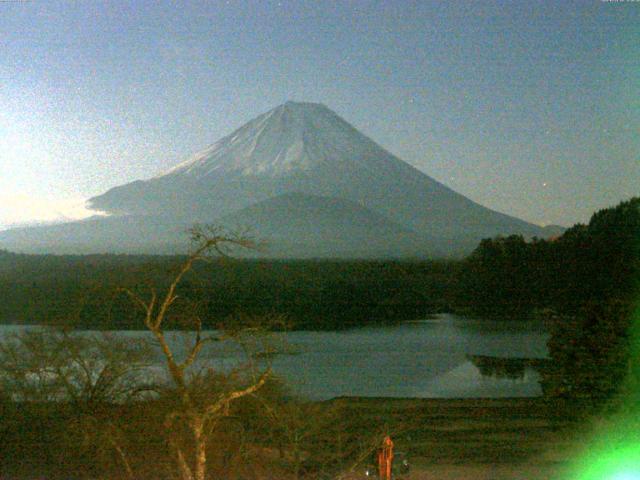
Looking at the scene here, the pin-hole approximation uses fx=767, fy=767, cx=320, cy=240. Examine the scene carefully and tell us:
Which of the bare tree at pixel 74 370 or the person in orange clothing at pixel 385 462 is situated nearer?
the person in orange clothing at pixel 385 462

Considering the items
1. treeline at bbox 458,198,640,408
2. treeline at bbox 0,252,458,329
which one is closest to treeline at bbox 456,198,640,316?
treeline at bbox 458,198,640,408

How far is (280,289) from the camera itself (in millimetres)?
37500

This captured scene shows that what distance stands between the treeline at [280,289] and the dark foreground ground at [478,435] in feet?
19.3

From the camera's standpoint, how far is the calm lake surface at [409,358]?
19797 millimetres

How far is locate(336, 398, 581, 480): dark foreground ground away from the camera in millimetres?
10906

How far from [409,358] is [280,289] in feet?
39.7

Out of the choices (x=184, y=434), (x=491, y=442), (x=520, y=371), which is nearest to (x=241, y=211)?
(x=520, y=371)

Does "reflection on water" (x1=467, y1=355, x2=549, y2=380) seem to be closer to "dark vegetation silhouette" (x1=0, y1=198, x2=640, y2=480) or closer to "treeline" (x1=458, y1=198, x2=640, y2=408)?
"treeline" (x1=458, y1=198, x2=640, y2=408)

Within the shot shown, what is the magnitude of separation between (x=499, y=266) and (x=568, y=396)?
2745 centimetres

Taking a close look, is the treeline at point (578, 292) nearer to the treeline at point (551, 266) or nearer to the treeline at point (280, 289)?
the treeline at point (551, 266)

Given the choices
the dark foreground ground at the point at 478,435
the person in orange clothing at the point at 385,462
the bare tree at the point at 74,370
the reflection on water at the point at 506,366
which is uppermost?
the bare tree at the point at 74,370

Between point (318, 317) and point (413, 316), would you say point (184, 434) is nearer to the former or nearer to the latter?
point (318, 317)

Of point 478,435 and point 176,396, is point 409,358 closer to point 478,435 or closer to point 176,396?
point 478,435

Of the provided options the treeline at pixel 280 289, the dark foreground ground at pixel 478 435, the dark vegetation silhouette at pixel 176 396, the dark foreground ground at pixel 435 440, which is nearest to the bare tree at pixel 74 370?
the dark vegetation silhouette at pixel 176 396
